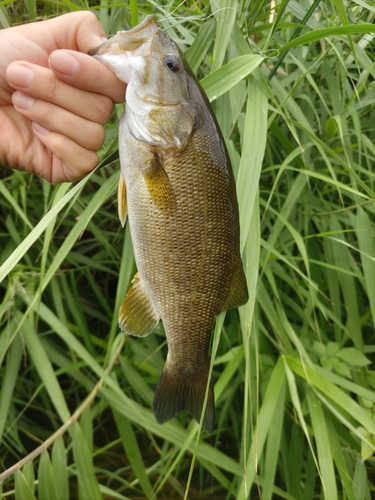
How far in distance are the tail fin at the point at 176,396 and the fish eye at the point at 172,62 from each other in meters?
0.72

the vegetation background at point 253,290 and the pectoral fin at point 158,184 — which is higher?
the pectoral fin at point 158,184

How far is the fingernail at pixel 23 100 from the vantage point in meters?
1.20

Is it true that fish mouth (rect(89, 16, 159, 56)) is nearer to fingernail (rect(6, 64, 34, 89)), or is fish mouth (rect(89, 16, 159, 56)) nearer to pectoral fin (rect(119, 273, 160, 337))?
→ fingernail (rect(6, 64, 34, 89))

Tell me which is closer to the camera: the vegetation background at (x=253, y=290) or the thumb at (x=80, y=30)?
the thumb at (x=80, y=30)

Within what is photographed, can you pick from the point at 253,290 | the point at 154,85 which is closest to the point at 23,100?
the point at 154,85

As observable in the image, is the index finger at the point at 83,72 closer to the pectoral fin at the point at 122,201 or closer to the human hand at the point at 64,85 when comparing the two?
the human hand at the point at 64,85

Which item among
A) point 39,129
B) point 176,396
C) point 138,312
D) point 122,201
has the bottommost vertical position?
point 176,396

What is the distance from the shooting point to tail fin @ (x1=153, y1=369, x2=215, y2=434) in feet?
4.46

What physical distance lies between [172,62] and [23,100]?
0.34 metres

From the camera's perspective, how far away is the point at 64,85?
1197 mm

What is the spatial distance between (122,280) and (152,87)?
0.72 meters

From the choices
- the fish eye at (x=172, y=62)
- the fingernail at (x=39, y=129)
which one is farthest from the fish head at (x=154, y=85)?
the fingernail at (x=39, y=129)

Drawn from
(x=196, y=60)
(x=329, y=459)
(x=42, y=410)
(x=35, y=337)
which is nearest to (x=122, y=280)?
(x=35, y=337)

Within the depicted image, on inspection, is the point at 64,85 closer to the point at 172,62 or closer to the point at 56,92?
the point at 56,92
